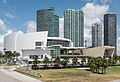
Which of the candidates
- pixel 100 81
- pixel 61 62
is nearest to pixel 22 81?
pixel 100 81

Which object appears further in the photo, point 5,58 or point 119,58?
point 5,58

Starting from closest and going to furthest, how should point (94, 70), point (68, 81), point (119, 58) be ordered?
1. point (68, 81)
2. point (94, 70)
3. point (119, 58)

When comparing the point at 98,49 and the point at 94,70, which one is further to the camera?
the point at 98,49

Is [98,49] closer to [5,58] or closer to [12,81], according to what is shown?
[5,58]

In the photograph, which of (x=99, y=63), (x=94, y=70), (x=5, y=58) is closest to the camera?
(x=99, y=63)

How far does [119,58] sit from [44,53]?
183 feet

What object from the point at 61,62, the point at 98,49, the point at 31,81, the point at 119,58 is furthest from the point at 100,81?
the point at 98,49

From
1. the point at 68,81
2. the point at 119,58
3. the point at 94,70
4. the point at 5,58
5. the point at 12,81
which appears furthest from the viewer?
the point at 5,58

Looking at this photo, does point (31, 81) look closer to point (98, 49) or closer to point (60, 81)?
point (60, 81)

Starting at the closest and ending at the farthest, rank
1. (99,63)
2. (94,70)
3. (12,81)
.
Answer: (12,81), (99,63), (94,70)

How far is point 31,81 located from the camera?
191 feet

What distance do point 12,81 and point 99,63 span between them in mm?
42502

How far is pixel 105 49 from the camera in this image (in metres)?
198

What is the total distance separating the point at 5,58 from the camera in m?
195
